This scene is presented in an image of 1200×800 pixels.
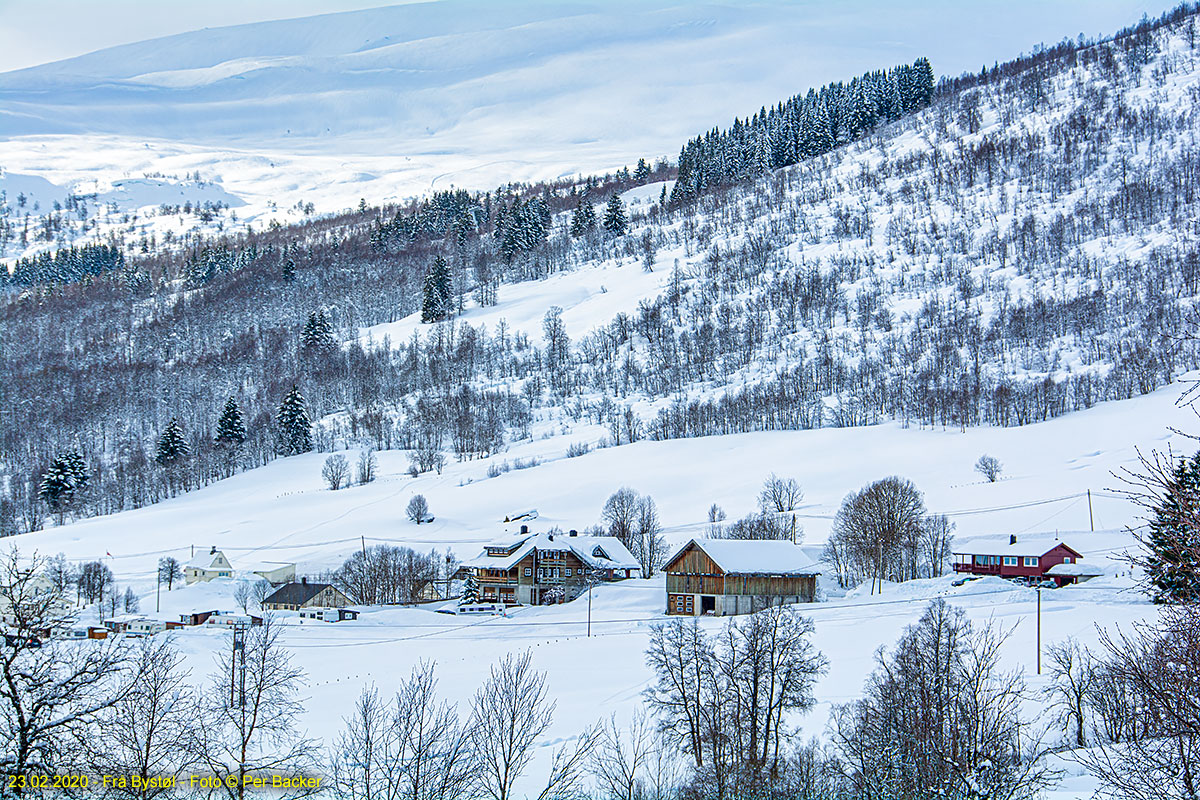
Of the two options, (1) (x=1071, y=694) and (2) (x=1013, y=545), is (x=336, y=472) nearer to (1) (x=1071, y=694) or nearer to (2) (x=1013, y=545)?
(2) (x=1013, y=545)

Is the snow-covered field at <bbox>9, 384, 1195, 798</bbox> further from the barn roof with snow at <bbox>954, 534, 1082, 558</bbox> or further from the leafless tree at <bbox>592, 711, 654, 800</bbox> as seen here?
the leafless tree at <bbox>592, 711, 654, 800</bbox>

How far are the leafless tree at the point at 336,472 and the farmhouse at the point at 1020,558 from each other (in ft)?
238

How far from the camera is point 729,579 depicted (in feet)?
237

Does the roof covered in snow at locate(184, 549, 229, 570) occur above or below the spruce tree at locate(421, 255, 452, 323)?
below

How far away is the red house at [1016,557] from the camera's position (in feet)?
253

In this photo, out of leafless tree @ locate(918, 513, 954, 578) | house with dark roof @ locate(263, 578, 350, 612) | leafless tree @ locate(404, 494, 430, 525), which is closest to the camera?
house with dark roof @ locate(263, 578, 350, 612)

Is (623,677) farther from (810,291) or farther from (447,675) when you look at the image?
(810,291)

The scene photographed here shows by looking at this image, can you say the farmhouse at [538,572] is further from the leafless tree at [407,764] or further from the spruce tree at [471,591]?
the leafless tree at [407,764]

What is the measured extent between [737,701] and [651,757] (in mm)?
3680

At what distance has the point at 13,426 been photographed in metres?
180

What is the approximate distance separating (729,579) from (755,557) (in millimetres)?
2826

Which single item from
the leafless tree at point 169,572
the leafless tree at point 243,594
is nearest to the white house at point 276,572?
the leafless tree at point 243,594

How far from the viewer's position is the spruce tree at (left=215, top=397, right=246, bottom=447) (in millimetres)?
151625

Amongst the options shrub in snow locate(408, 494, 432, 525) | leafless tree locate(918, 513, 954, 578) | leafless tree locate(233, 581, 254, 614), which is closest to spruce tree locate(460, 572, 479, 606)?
leafless tree locate(233, 581, 254, 614)
